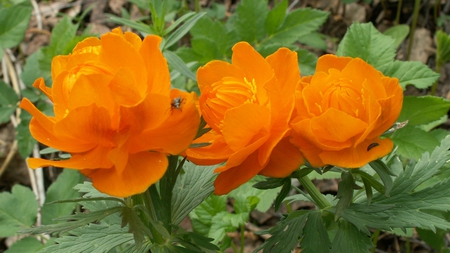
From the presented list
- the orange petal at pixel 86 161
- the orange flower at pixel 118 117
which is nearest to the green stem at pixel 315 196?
the orange flower at pixel 118 117

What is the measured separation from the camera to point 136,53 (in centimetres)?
104

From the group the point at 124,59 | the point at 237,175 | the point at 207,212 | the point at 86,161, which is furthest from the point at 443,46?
the point at 86,161

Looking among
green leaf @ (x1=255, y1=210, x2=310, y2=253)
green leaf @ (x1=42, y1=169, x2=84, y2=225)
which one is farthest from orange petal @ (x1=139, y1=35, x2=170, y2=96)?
green leaf @ (x1=42, y1=169, x2=84, y2=225)

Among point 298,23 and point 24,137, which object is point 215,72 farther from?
point 24,137

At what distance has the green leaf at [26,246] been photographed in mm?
2078

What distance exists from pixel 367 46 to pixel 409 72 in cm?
19

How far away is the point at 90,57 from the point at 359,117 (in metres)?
0.57

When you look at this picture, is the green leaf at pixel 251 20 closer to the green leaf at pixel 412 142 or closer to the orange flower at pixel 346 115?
the green leaf at pixel 412 142

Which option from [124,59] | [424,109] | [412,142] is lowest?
[412,142]

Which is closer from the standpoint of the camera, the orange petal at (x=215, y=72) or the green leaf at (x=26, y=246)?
the orange petal at (x=215, y=72)

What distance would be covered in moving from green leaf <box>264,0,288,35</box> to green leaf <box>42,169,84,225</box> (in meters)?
1.13

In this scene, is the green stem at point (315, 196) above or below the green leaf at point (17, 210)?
above

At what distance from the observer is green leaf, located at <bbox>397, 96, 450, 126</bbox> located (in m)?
1.85

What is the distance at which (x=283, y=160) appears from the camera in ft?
3.49
